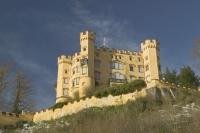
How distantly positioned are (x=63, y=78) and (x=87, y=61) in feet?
17.9

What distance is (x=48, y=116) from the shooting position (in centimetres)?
5344

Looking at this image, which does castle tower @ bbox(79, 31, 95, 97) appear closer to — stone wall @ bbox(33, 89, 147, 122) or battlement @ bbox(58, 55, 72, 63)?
battlement @ bbox(58, 55, 72, 63)

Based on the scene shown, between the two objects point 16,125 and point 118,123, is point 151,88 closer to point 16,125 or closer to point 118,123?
point 16,125

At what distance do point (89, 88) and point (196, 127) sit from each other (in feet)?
172

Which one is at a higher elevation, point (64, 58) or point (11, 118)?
point (64, 58)

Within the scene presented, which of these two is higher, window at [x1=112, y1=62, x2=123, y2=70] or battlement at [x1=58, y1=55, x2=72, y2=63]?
battlement at [x1=58, y1=55, x2=72, y2=63]

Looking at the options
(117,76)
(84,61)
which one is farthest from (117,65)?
(84,61)

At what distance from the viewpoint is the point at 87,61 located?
226 ft

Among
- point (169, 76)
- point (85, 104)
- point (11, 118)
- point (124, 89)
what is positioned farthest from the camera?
point (169, 76)

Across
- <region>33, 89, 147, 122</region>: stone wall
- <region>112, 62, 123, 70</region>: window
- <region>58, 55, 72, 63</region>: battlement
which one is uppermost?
<region>58, 55, 72, 63</region>: battlement

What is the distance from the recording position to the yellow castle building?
68812 mm

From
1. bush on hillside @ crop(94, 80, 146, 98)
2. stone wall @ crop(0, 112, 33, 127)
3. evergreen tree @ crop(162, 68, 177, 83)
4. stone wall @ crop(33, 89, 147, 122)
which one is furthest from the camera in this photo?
evergreen tree @ crop(162, 68, 177, 83)

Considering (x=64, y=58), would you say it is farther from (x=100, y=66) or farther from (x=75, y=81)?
(x=100, y=66)

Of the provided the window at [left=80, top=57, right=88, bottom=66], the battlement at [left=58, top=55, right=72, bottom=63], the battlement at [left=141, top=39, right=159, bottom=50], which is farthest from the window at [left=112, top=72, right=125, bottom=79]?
the battlement at [left=58, top=55, right=72, bottom=63]
